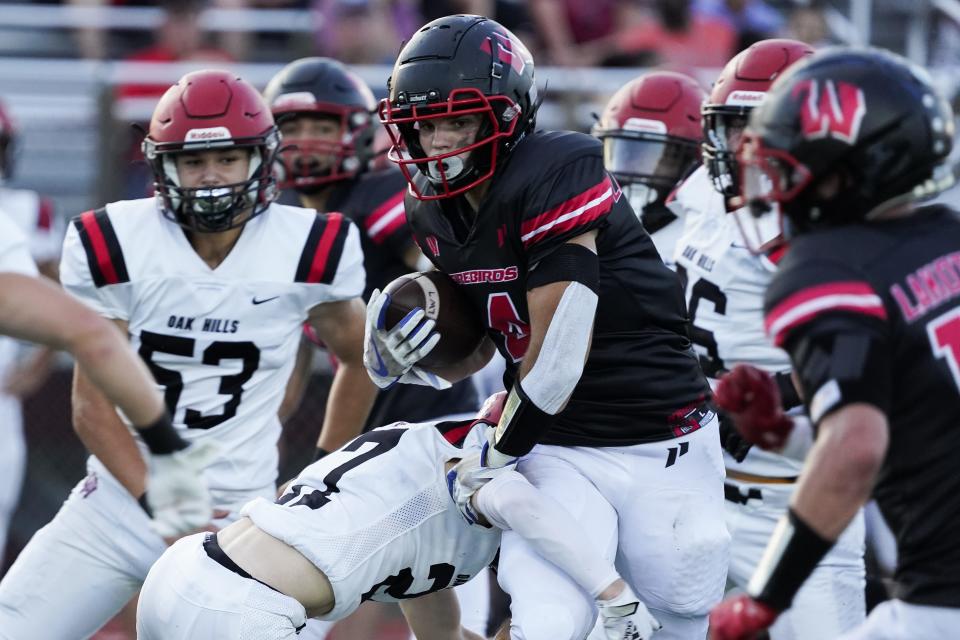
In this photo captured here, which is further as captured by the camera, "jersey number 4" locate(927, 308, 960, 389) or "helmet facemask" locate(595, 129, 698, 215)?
"helmet facemask" locate(595, 129, 698, 215)

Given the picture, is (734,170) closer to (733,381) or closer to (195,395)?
(733,381)

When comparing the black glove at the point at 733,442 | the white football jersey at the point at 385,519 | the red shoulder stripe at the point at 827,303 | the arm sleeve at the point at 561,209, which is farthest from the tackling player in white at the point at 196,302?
the red shoulder stripe at the point at 827,303

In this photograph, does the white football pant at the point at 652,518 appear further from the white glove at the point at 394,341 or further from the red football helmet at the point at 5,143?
the red football helmet at the point at 5,143

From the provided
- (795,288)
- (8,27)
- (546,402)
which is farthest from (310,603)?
(8,27)

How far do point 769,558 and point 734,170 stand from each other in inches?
70.0

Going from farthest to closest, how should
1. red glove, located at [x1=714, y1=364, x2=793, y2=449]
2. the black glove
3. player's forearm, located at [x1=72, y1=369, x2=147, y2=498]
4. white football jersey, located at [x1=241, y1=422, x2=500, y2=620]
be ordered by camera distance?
the black glove
player's forearm, located at [x1=72, y1=369, x2=147, y2=498]
white football jersey, located at [x1=241, y1=422, x2=500, y2=620]
red glove, located at [x1=714, y1=364, x2=793, y2=449]

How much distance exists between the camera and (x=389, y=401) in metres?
5.13

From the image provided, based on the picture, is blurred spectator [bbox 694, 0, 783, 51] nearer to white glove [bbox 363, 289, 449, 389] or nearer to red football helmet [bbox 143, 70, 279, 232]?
red football helmet [bbox 143, 70, 279, 232]

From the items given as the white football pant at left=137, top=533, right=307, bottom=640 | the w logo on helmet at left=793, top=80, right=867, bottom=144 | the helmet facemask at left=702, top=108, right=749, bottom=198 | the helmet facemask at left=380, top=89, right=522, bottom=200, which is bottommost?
the white football pant at left=137, top=533, right=307, bottom=640

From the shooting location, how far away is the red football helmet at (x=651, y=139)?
191 inches

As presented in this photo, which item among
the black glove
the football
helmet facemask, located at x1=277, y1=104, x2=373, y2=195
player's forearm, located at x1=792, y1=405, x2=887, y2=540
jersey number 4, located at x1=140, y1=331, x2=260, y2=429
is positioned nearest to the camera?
player's forearm, located at x1=792, y1=405, x2=887, y2=540

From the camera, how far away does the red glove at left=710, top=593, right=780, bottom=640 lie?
2594 millimetres

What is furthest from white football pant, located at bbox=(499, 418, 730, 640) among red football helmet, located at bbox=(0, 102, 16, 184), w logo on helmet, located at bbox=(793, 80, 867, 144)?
red football helmet, located at bbox=(0, 102, 16, 184)

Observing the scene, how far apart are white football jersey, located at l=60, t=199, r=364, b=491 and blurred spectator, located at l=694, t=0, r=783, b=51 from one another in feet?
15.4
